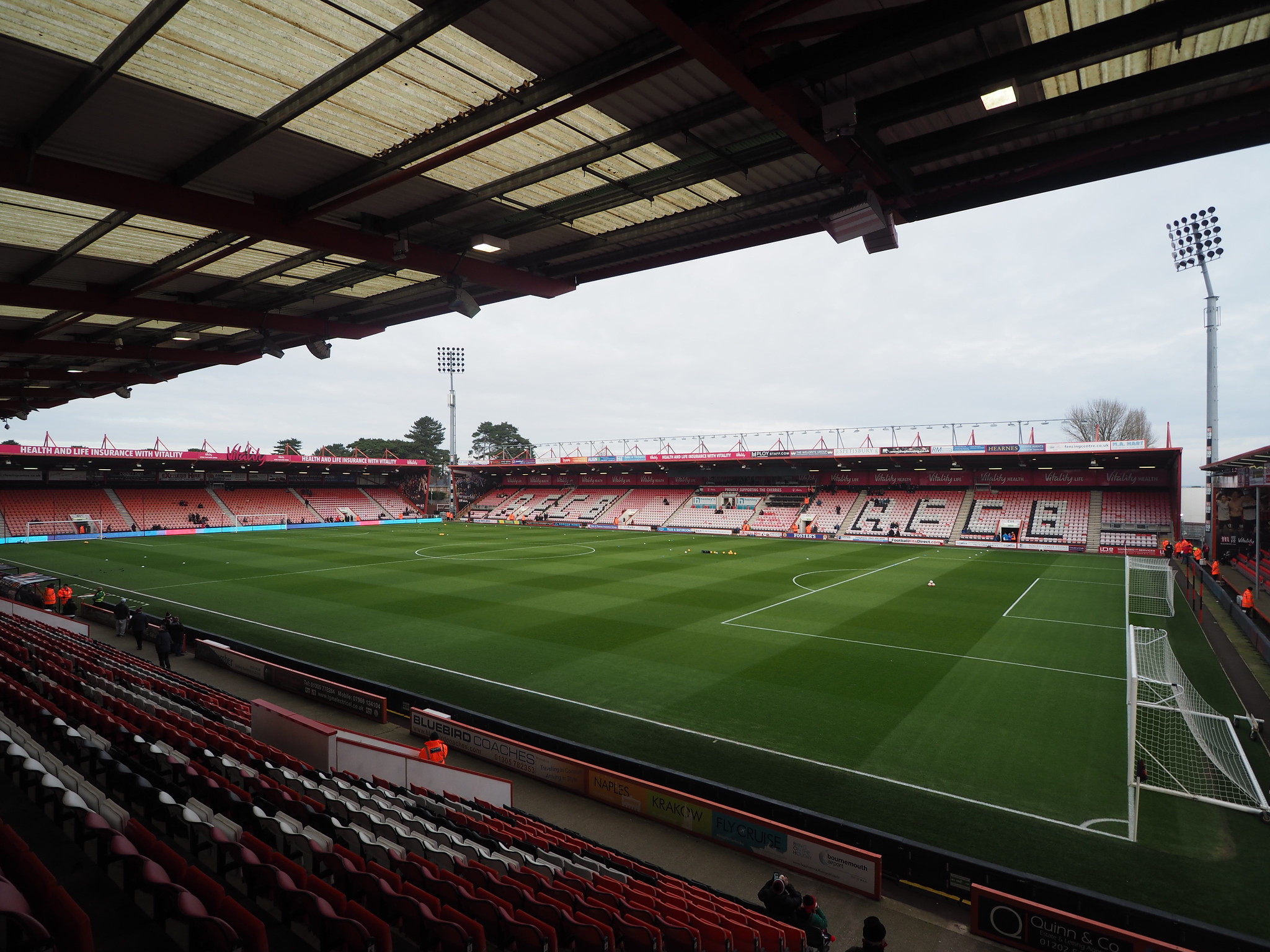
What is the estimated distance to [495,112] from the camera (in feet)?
17.8

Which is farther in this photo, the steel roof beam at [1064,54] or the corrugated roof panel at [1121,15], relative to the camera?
the corrugated roof panel at [1121,15]

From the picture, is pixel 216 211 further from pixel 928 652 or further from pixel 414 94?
pixel 928 652

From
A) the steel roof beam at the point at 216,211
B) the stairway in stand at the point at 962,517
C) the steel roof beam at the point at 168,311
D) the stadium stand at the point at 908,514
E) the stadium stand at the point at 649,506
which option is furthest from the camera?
the stadium stand at the point at 649,506

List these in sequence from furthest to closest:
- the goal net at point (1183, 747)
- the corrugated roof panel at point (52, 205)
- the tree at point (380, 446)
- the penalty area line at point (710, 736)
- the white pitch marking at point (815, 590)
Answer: the tree at point (380, 446)
the white pitch marking at point (815, 590)
the goal net at point (1183, 747)
the penalty area line at point (710, 736)
the corrugated roof panel at point (52, 205)

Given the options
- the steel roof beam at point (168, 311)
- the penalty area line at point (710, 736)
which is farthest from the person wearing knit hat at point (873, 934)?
the steel roof beam at point (168, 311)

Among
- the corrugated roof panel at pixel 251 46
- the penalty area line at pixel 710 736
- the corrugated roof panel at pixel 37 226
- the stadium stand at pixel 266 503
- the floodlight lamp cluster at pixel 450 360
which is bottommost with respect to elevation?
the penalty area line at pixel 710 736

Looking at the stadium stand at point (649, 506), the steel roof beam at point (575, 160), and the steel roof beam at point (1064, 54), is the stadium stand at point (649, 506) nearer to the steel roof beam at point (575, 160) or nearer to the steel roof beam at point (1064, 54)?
the steel roof beam at point (575, 160)

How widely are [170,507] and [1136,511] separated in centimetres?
7473

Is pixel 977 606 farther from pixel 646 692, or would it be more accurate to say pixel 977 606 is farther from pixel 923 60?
pixel 923 60

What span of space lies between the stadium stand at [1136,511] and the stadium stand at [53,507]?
239 ft

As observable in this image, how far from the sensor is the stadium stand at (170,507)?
5184cm

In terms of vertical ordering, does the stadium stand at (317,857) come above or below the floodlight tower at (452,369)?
below

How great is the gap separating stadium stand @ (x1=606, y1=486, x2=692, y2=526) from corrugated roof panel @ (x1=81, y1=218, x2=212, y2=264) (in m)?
51.1

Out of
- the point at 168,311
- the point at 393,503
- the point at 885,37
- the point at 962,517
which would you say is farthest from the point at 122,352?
the point at 393,503
